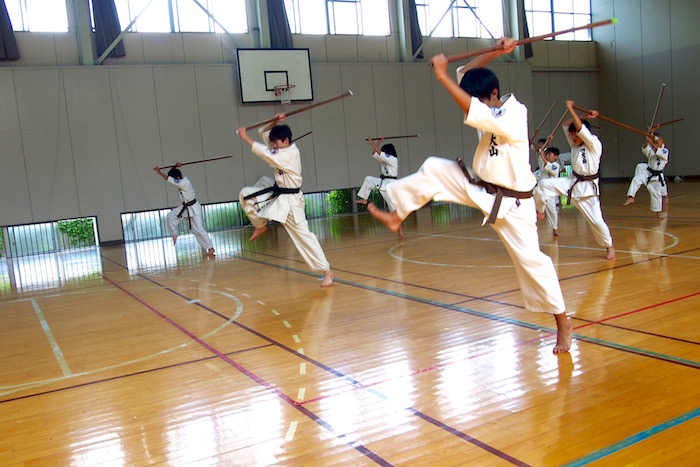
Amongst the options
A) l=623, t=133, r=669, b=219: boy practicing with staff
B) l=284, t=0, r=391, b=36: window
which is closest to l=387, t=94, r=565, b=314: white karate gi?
l=623, t=133, r=669, b=219: boy practicing with staff

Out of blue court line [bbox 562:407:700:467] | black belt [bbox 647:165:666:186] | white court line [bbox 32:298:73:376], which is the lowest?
blue court line [bbox 562:407:700:467]

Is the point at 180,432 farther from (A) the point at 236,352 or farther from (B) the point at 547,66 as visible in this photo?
(B) the point at 547,66

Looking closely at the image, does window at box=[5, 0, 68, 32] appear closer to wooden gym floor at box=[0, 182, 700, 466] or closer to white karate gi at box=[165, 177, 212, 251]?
white karate gi at box=[165, 177, 212, 251]

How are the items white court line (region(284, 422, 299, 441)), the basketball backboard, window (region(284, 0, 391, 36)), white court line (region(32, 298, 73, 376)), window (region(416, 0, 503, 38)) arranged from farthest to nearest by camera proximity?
window (region(416, 0, 503, 38)), window (region(284, 0, 391, 36)), the basketball backboard, white court line (region(32, 298, 73, 376)), white court line (region(284, 422, 299, 441))

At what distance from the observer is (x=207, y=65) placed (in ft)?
43.5

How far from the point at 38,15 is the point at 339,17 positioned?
21.9 feet

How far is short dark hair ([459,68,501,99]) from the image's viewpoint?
3.27 m

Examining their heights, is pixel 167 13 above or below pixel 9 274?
above

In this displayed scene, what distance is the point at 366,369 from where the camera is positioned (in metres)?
3.42

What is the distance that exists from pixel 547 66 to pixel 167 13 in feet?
37.4

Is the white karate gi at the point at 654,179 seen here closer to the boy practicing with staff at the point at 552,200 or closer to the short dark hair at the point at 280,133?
the boy practicing with staff at the point at 552,200

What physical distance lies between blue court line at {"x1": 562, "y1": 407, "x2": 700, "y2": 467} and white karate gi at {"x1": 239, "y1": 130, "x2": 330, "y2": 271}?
380 cm

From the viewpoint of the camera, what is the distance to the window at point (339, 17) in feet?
47.1

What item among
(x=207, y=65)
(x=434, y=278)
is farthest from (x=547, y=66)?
(x=434, y=278)
